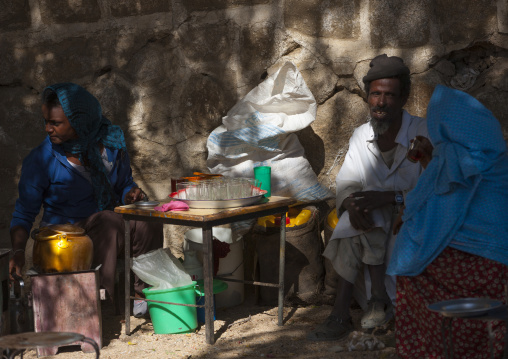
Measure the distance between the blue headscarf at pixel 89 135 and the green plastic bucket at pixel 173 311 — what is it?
2.57ft

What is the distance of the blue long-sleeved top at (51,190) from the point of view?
431 cm

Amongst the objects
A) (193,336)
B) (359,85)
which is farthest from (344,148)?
(193,336)

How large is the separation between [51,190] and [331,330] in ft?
6.46

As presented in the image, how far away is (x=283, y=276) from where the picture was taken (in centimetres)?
421

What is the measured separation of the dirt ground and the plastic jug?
314 millimetres

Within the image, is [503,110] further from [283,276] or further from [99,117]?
[99,117]

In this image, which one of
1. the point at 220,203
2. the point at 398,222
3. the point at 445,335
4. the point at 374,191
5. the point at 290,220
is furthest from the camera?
the point at 290,220

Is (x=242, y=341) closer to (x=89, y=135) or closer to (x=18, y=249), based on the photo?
(x=18, y=249)

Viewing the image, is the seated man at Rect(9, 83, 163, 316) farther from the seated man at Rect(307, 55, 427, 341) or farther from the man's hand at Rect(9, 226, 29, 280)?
the seated man at Rect(307, 55, 427, 341)

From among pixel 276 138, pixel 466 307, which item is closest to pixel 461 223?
pixel 466 307

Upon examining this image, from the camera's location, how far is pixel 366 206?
396 cm

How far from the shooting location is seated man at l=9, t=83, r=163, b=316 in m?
4.28

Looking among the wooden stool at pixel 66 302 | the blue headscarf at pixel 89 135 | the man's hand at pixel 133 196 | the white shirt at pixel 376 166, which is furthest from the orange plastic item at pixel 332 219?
the wooden stool at pixel 66 302

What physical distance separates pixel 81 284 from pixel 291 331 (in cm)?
126
